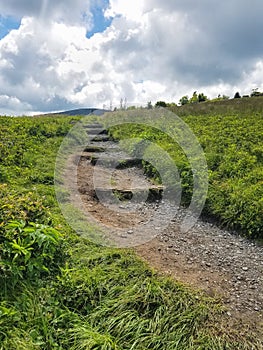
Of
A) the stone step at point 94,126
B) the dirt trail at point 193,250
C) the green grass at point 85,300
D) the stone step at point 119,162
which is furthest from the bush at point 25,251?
the stone step at point 94,126

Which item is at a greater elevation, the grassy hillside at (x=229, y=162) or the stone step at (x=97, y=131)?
the stone step at (x=97, y=131)

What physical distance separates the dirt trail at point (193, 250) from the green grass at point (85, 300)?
34 cm

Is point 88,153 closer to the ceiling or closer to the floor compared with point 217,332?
closer to the ceiling

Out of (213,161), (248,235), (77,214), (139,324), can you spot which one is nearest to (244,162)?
(213,161)

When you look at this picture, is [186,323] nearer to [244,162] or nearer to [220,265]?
[220,265]

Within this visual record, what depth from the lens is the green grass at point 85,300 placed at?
3.11m

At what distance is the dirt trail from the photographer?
411 cm

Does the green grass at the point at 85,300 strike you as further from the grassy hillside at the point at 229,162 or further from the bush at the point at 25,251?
the grassy hillside at the point at 229,162

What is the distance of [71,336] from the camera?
10.3 feet

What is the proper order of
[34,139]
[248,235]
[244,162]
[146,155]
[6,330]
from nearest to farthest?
[6,330]
[248,235]
[244,162]
[146,155]
[34,139]

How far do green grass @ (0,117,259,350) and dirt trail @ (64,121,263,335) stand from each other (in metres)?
0.34

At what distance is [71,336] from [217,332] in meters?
1.46

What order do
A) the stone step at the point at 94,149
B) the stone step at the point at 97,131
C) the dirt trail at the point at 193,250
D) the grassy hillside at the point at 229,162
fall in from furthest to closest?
the stone step at the point at 97,131 < the stone step at the point at 94,149 < the grassy hillside at the point at 229,162 < the dirt trail at the point at 193,250

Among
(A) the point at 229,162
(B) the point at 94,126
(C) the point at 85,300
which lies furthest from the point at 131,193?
(B) the point at 94,126
